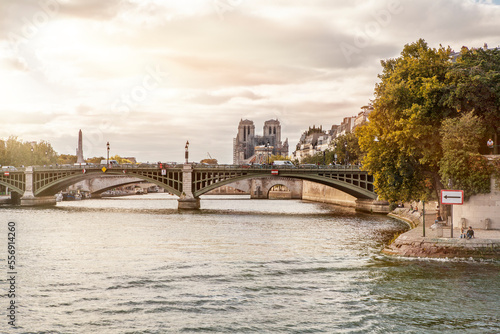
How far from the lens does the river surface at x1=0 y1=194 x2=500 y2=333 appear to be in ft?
69.1

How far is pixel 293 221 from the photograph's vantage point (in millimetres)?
64750

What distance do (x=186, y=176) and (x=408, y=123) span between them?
4984 cm

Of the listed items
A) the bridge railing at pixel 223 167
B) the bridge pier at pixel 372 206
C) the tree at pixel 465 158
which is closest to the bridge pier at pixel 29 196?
the bridge railing at pixel 223 167

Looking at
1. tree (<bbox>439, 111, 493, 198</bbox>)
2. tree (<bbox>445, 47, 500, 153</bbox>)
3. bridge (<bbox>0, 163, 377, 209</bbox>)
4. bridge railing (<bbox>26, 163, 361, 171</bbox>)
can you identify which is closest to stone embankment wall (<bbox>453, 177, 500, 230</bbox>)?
tree (<bbox>439, 111, 493, 198</bbox>)

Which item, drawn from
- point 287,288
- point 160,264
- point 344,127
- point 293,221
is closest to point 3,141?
point 344,127

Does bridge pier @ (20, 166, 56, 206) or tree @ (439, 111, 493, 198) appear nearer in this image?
tree @ (439, 111, 493, 198)

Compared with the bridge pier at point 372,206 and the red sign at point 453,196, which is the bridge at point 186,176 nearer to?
the bridge pier at point 372,206

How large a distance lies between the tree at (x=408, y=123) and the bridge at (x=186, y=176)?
31763mm

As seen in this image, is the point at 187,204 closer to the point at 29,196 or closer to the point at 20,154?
the point at 29,196

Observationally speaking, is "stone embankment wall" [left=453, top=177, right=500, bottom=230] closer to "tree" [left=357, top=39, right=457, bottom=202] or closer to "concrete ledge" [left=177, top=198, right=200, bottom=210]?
"tree" [left=357, top=39, right=457, bottom=202]

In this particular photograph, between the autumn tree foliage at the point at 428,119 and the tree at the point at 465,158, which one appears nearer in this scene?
the tree at the point at 465,158

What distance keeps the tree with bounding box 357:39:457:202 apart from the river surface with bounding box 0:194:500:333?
5159 millimetres

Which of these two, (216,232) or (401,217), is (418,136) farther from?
(401,217)

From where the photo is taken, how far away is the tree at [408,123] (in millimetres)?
41281
